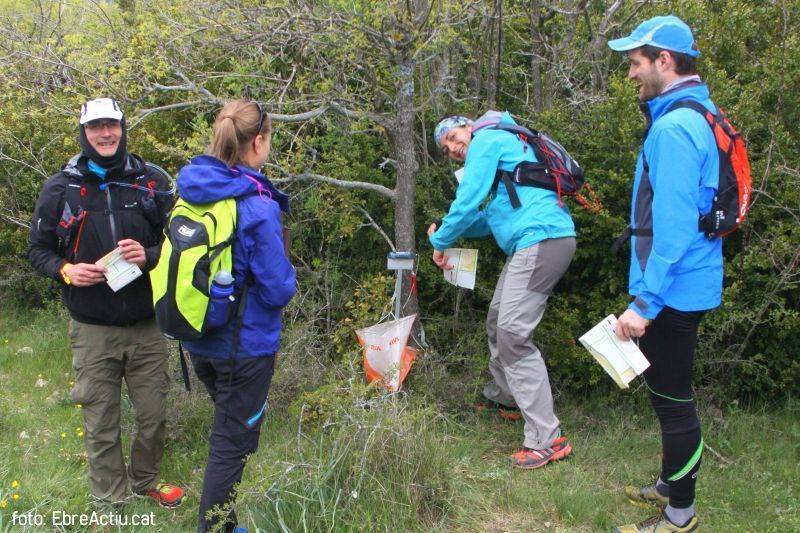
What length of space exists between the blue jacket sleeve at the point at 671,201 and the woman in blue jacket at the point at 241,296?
1570mm

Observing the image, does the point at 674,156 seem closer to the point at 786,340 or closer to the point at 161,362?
the point at 786,340

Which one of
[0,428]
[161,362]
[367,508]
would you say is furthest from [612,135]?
[0,428]

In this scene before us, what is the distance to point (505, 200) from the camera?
3.87m

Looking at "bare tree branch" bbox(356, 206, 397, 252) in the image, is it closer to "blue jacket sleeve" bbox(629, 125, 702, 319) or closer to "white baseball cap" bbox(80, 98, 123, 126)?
"white baseball cap" bbox(80, 98, 123, 126)

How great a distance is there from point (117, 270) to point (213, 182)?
87 cm

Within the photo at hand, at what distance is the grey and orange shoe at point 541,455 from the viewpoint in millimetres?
3879

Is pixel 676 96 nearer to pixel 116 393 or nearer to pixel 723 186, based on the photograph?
pixel 723 186

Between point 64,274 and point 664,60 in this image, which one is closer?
point 664,60

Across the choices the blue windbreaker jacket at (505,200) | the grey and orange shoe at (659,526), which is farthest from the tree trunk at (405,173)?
the grey and orange shoe at (659,526)

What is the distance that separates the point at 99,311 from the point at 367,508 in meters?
1.66

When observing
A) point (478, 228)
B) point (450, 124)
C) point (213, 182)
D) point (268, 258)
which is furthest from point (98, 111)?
point (478, 228)

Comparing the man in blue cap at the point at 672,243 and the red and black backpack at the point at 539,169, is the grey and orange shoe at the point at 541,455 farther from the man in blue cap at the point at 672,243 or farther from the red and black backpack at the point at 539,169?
the red and black backpack at the point at 539,169

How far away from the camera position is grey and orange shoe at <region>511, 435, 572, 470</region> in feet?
12.7

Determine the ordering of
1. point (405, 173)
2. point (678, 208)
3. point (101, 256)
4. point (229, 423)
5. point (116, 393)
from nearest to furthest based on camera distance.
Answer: point (678, 208)
point (229, 423)
point (101, 256)
point (116, 393)
point (405, 173)
